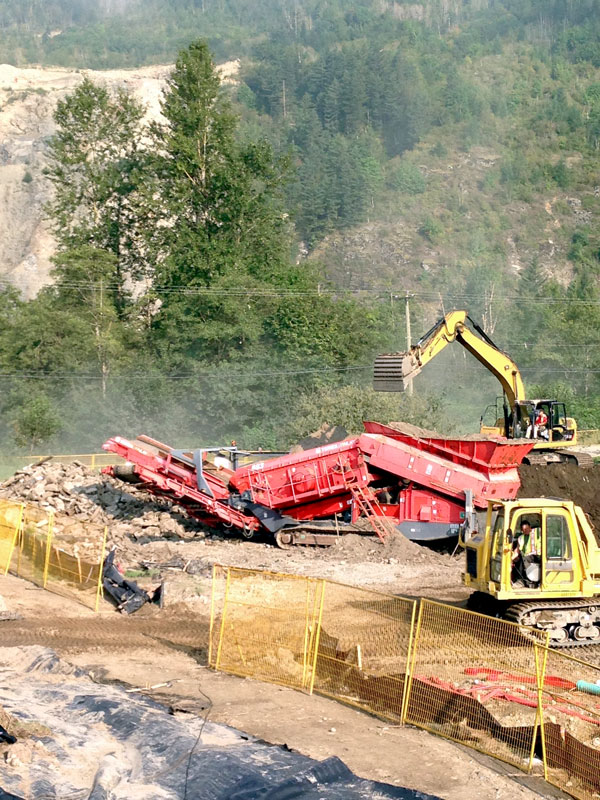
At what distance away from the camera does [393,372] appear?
2194cm

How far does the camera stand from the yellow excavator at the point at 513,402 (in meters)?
23.0

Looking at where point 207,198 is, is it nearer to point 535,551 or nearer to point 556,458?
point 556,458

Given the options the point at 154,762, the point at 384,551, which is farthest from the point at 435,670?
the point at 384,551

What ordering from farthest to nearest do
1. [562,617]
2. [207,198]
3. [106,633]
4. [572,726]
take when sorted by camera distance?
[207,198] < [106,633] < [562,617] < [572,726]

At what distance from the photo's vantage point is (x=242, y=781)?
308 inches

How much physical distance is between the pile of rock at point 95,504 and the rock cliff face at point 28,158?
5671cm

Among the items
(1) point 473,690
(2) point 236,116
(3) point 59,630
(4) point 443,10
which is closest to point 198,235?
(2) point 236,116

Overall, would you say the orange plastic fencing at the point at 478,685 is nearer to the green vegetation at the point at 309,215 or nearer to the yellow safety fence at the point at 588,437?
the green vegetation at the point at 309,215

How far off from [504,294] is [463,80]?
49.4 m

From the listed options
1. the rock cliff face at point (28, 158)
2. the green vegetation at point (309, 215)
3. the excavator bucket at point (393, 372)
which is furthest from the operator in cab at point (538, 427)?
the rock cliff face at point (28, 158)

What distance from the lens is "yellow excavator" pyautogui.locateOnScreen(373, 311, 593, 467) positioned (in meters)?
23.0

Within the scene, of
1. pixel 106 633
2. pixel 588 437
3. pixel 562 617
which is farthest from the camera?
pixel 588 437

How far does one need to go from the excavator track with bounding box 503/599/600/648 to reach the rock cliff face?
7006 centimetres

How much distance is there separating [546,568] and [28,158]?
93.8 m
